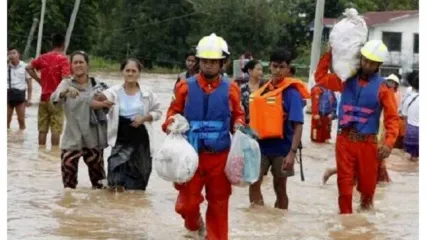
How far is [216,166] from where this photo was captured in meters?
7.67

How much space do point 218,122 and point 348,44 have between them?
6.44 feet

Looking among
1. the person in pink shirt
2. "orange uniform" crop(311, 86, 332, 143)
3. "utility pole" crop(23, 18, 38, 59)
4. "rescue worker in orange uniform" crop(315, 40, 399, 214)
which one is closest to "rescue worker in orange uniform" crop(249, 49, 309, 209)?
"rescue worker in orange uniform" crop(315, 40, 399, 214)

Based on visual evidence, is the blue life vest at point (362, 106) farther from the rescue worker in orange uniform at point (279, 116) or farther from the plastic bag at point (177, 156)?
the plastic bag at point (177, 156)

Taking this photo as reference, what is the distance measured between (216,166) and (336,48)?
2.08m

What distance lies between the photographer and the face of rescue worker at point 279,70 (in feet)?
30.6

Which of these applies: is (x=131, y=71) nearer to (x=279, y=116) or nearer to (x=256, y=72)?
(x=279, y=116)

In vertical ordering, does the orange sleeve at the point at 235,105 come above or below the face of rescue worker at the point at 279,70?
below

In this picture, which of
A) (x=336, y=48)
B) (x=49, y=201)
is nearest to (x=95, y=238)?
(x=49, y=201)

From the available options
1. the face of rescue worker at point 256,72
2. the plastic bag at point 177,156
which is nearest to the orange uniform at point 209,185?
the plastic bag at point 177,156

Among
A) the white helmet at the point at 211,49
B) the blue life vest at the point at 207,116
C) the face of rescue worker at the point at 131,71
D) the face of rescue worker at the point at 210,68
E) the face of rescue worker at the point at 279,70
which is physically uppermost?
the white helmet at the point at 211,49

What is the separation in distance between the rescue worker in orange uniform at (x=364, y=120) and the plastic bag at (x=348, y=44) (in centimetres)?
8

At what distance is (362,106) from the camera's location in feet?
29.4

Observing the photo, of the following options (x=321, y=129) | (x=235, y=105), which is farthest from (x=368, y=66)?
(x=321, y=129)

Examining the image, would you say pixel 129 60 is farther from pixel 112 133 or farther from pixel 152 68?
pixel 152 68
